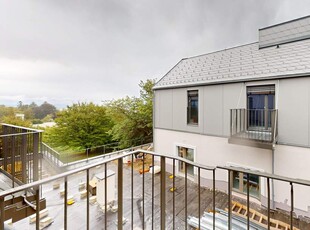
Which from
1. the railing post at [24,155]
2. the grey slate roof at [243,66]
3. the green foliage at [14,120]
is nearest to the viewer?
the railing post at [24,155]

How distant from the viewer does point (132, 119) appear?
11578 mm

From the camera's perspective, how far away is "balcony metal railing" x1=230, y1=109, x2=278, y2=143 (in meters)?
4.66

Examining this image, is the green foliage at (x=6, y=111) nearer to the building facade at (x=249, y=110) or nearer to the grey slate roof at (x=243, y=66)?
the building facade at (x=249, y=110)

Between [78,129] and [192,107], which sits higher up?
[192,107]

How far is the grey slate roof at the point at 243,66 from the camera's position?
181 inches

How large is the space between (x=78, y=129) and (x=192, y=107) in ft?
35.2

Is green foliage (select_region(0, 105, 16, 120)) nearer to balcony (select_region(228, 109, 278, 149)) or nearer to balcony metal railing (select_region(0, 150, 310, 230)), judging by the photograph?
balcony metal railing (select_region(0, 150, 310, 230))

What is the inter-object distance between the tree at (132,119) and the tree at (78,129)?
206 centimetres

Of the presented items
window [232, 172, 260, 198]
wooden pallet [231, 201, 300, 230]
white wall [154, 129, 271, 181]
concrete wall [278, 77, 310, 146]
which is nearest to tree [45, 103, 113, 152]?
white wall [154, 129, 271, 181]

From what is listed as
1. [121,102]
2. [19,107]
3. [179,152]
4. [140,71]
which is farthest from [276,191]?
[19,107]

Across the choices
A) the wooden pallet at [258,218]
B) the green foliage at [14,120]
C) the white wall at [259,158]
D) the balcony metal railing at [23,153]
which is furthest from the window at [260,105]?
the green foliage at [14,120]

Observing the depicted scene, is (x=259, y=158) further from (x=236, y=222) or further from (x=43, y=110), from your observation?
(x=43, y=110)

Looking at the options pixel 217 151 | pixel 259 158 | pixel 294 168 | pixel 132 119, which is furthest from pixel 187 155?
pixel 132 119

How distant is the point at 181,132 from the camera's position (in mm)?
6629
